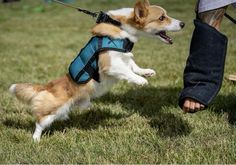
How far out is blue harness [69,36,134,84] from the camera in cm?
404

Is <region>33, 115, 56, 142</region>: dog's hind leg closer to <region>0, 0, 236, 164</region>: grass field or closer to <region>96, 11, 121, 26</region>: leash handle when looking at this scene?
<region>0, 0, 236, 164</region>: grass field


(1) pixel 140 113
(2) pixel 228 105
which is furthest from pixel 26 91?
(2) pixel 228 105

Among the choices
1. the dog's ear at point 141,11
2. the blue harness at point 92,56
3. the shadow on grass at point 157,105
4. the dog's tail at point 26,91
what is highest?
the dog's ear at point 141,11

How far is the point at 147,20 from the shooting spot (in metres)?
4.28

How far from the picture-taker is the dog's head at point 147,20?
4223mm

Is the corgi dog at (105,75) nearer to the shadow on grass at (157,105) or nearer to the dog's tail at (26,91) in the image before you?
the dog's tail at (26,91)

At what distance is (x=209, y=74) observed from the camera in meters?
3.41

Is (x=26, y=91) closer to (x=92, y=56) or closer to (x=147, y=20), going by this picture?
(x=92, y=56)

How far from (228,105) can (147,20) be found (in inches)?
51.7

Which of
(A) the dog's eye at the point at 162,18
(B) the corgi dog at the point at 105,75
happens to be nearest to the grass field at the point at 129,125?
(B) the corgi dog at the point at 105,75

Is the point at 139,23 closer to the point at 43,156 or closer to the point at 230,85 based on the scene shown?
the point at 43,156

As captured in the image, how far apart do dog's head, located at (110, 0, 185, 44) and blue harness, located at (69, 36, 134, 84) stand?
0.65 feet

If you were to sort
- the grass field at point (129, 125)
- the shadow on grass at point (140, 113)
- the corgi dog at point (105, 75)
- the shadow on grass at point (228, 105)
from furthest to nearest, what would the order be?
1. the shadow on grass at point (228, 105)
2. the shadow on grass at point (140, 113)
3. the corgi dog at point (105, 75)
4. the grass field at point (129, 125)

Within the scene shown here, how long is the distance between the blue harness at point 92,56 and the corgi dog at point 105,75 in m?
0.04
